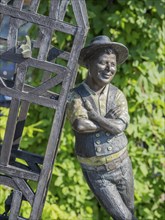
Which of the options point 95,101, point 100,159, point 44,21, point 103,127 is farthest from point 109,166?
point 44,21

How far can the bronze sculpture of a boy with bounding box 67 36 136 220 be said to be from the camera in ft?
6.88

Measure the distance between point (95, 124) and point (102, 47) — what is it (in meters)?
0.31

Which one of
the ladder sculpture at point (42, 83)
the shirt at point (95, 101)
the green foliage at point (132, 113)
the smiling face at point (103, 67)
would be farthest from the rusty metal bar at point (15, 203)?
the green foliage at point (132, 113)

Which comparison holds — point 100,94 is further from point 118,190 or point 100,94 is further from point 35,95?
point 118,190

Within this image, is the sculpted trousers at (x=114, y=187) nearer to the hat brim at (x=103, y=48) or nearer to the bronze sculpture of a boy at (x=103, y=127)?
the bronze sculpture of a boy at (x=103, y=127)

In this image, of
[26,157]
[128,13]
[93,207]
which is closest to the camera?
[26,157]

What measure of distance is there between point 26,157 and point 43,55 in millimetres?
558

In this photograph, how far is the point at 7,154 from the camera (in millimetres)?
2209

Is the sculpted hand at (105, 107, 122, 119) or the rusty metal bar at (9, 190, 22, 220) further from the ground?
the sculpted hand at (105, 107, 122, 119)

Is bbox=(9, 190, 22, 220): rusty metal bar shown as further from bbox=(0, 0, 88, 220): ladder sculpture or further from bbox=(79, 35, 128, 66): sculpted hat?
bbox=(79, 35, 128, 66): sculpted hat

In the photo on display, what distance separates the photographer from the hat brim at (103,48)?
210 cm

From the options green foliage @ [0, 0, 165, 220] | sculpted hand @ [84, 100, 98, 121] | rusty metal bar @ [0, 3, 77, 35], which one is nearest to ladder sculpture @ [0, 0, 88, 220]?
rusty metal bar @ [0, 3, 77, 35]

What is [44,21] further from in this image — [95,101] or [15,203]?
[15,203]

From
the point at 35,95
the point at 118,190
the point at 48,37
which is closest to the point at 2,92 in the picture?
the point at 35,95
